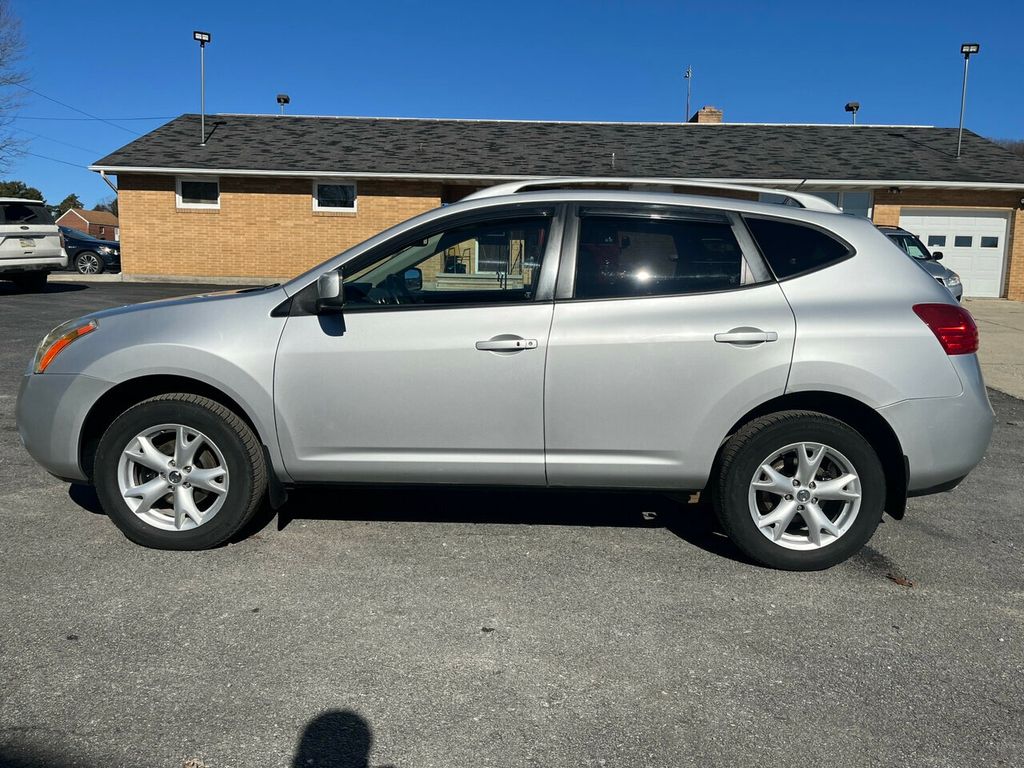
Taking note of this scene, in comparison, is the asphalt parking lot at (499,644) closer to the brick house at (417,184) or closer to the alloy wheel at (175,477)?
the alloy wheel at (175,477)

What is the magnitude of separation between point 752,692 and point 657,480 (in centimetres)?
126

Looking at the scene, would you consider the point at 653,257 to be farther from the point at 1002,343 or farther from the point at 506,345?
the point at 1002,343

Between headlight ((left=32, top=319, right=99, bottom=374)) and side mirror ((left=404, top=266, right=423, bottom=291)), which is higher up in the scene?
side mirror ((left=404, top=266, right=423, bottom=291))

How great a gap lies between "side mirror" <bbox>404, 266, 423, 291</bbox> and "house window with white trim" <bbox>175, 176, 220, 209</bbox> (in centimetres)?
2024

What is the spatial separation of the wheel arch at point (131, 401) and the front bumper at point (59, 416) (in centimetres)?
3

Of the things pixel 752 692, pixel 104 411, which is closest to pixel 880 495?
pixel 752 692

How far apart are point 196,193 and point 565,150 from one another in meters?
9.99

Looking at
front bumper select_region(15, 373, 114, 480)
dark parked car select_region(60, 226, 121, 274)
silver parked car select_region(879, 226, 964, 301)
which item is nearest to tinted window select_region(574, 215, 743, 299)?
front bumper select_region(15, 373, 114, 480)

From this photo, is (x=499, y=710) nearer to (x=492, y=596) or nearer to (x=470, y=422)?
(x=492, y=596)

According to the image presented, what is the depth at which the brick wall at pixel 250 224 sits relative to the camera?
22.4m

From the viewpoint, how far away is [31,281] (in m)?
18.4

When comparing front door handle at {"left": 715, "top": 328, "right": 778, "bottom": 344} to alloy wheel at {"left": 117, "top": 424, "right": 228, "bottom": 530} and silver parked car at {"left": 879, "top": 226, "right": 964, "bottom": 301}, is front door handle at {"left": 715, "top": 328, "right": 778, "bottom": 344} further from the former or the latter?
silver parked car at {"left": 879, "top": 226, "right": 964, "bottom": 301}

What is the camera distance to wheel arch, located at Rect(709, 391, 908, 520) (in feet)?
13.1

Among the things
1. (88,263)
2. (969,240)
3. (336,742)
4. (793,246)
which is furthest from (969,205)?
(88,263)
